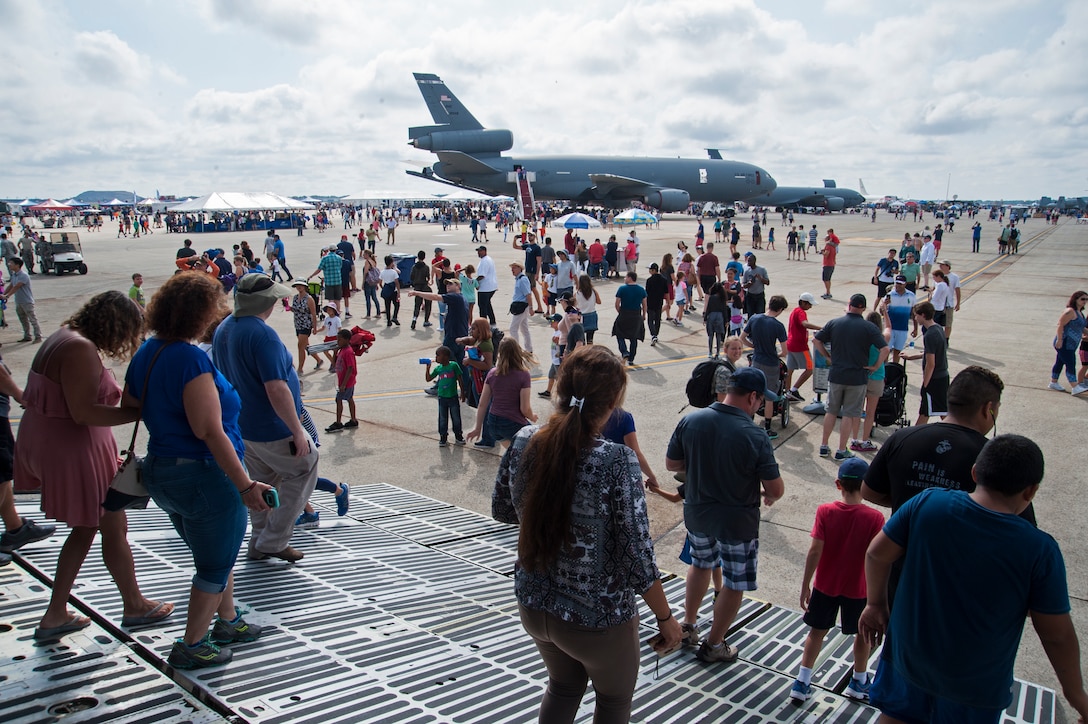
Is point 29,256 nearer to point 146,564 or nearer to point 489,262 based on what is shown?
point 489,262

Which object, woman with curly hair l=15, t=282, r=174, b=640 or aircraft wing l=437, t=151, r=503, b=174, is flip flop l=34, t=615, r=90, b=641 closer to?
woman with curly hair l=15, t=282, r=174, b=640

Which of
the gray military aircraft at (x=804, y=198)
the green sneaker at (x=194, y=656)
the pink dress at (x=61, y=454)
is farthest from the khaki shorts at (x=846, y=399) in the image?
the gray military aircraft at (x=804, y=198)

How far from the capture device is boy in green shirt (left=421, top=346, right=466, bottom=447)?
24.0 feet

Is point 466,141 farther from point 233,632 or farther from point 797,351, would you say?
point 233,632

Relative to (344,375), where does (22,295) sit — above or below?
above

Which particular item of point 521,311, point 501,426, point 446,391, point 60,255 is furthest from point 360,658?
point 60,255

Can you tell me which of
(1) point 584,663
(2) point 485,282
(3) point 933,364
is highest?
(2) point 485,282

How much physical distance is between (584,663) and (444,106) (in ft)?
164

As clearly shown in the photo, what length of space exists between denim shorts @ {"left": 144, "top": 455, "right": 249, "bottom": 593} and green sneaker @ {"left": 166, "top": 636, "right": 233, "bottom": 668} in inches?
9.3

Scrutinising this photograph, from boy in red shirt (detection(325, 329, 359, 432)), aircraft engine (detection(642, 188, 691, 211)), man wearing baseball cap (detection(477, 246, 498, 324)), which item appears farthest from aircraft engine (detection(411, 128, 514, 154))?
boy in red shirt (detection(325, 329, 359, 432))

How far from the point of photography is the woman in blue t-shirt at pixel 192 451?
2.79 m

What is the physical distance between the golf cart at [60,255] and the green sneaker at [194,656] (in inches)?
981

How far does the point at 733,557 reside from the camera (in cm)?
351

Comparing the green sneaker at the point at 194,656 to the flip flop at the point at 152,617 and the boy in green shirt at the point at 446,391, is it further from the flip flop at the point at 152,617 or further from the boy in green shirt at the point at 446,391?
the boy in green shirt at the point at 446,391
